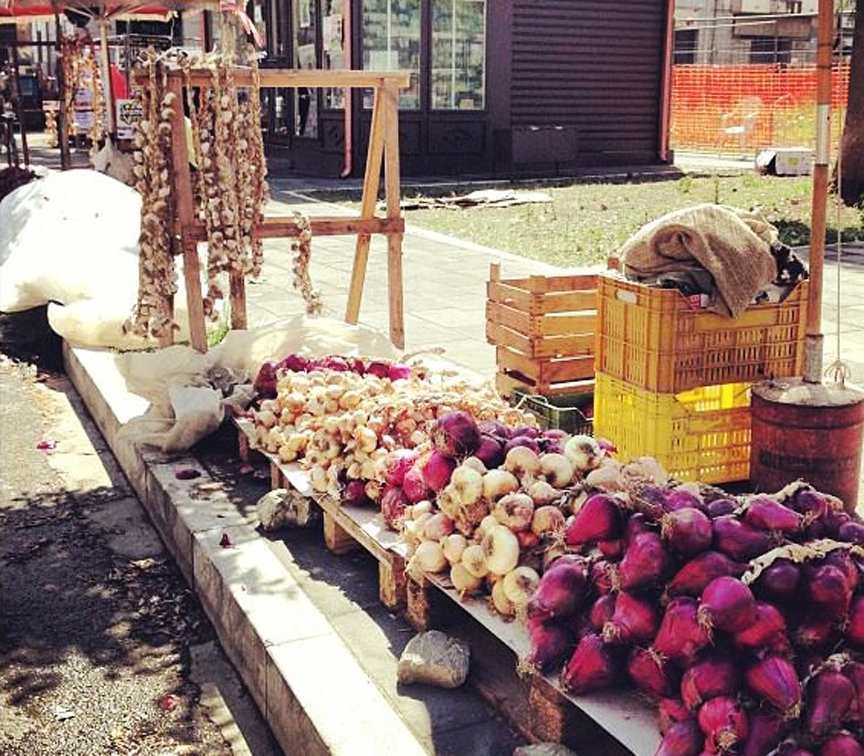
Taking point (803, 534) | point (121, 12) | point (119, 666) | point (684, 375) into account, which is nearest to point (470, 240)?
point (121, 12)

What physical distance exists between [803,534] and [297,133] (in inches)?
812

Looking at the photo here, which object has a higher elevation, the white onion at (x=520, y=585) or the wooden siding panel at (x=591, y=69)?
the wooden siding panel at (x=591, y=69)

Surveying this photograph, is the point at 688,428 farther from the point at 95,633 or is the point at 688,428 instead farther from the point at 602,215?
the point at 602,215

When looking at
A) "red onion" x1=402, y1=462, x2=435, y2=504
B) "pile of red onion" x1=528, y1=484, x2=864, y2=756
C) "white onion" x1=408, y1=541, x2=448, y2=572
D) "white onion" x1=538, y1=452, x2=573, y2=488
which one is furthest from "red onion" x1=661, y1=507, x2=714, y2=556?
"red onion" x1=402, y1=462, x2=435, y2=504

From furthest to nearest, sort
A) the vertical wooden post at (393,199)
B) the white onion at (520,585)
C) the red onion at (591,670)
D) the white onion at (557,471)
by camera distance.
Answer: the vertical wooden post at (393,199), the white onion at (557,471), the white onion at (520,585), the red onion at (591,670)

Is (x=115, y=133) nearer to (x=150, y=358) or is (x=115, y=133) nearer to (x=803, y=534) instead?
(x=150, y=358)

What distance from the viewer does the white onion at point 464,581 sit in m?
3.58

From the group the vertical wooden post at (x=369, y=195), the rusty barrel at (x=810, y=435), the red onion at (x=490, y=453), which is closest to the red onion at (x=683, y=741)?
the red onion at (x=490, y=453)

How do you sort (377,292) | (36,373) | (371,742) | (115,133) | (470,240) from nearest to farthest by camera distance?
(371,742) → (36,373) → (377,292) → (470,240) → (115,133)

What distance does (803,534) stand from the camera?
3107 mm

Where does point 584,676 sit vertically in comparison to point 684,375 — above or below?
below

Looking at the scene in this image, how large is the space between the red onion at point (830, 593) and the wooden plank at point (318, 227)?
4.14 m

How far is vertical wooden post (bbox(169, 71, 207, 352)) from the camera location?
19.9 ft

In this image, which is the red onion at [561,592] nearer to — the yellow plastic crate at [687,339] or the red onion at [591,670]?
the red onion at [591,670]
